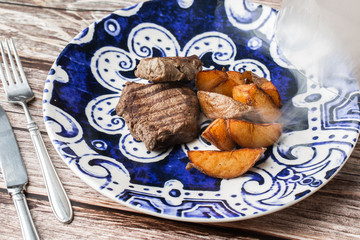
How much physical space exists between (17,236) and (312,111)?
5.16 feet

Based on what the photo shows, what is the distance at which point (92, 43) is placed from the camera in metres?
2.21

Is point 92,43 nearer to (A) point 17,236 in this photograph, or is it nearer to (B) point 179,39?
(B) point 179,39

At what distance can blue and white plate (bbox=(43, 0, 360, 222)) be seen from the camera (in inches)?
60.2

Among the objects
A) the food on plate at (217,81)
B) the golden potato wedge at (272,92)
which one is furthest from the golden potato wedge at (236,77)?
the golden potato wedge at (272,92)

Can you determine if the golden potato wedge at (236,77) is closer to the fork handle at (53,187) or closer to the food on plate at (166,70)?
the food on plate at (166,70)

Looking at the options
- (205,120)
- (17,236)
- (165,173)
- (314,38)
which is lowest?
(17,236)

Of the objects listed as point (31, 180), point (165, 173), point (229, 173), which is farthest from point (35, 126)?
point (229, 173)

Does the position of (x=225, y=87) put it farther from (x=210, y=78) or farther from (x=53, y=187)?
(x=53, y=187)

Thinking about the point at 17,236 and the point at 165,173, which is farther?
the point at 165,173

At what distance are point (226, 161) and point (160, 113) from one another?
0.45m

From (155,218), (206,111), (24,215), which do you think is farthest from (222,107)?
(24,215)

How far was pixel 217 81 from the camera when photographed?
1.97 m

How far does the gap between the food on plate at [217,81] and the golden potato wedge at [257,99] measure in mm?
74

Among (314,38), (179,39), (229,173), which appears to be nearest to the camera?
(229,173)
